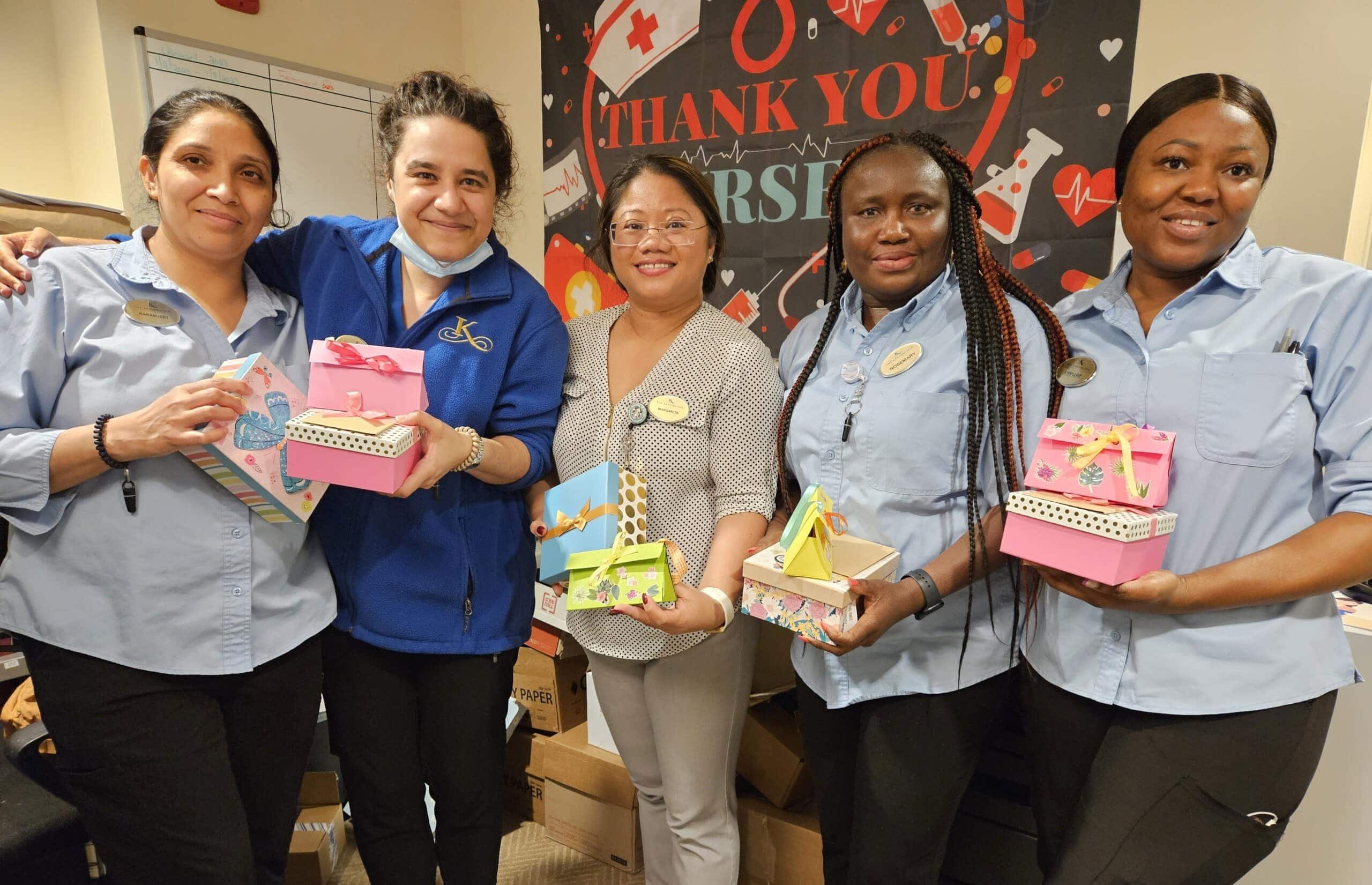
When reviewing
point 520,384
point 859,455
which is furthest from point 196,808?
point 859,455

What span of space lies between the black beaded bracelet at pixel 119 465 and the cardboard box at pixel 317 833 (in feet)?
3.81

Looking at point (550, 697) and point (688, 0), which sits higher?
point (688, 0)

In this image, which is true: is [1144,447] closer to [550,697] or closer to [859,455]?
[859,455]

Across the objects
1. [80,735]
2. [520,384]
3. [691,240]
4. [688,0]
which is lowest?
[80,735]

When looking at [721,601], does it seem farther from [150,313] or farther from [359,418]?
[150,313]

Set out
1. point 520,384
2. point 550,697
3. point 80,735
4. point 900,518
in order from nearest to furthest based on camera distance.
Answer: point 80,735 < point 900,518 < point 520,384 < point 550,697

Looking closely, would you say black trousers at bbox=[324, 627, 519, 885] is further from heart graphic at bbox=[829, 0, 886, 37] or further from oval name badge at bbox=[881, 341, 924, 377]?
heart graphic at bbox=[829, 0, 886, 37]

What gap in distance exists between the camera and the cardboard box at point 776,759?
6.33ft

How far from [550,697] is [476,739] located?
97 cm

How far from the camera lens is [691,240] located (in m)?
1.52

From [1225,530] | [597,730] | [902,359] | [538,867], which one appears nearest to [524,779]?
[538,867]

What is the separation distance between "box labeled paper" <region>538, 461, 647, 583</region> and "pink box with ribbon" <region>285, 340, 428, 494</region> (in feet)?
0.95

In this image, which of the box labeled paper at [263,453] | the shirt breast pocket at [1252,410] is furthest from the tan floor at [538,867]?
the shirt breast pocket at [1252,410]

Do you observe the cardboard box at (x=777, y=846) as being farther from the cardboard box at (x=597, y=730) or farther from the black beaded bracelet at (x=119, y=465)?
the black beaded bracelet at (x=119, y=465)
